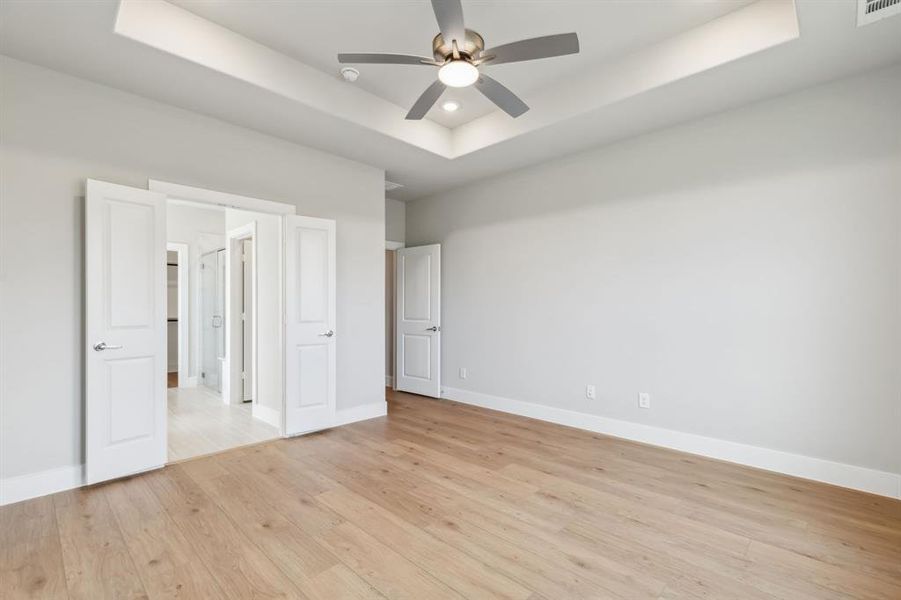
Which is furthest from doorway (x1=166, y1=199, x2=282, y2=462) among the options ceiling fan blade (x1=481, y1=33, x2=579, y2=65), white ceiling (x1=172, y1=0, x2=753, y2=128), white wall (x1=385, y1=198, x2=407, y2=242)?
ceiling fan blade (x1=481, y1=33, x2=579, y2=65)

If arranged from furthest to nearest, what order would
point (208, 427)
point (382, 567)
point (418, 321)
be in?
point (418, 321) < point (208, 427) < point (382, 567)

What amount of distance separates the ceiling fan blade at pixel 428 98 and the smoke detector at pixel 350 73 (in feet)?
2.31

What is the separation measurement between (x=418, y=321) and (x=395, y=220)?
1.64 m

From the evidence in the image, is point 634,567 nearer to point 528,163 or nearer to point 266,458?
point 266,458

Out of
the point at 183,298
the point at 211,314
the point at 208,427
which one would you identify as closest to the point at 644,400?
the point at 208,427

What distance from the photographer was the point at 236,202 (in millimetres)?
3812

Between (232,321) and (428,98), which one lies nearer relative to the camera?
(428,98)

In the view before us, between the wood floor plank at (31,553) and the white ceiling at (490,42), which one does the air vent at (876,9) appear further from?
the wood floor plank at (31,553)

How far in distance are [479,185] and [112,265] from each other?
395cm

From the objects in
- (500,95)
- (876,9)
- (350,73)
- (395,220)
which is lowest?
(395,220)

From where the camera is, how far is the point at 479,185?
5.55 meters

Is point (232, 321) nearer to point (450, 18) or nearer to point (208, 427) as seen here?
point (208, 427)

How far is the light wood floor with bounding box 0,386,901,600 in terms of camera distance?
1966 millimetres

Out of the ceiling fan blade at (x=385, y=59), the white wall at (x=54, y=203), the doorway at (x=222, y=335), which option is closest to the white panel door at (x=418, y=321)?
the doorway at (x=222, y=335)
